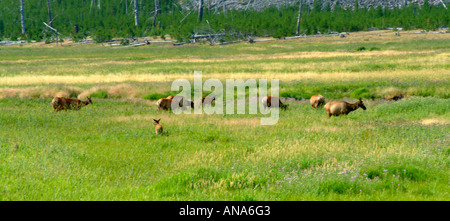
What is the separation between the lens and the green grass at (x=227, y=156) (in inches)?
352

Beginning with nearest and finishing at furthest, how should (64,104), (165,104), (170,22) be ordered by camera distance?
1. (64,104)
2. (165,104)
3. (170,22)

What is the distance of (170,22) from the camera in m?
115

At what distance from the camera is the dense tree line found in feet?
324

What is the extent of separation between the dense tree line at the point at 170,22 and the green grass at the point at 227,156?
247ft

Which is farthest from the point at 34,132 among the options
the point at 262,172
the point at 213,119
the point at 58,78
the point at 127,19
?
the point at 127,19

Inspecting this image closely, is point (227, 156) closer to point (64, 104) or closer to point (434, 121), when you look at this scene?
point (434, 121)

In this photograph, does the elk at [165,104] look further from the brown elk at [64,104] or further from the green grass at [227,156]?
the brown elk at [64,104]

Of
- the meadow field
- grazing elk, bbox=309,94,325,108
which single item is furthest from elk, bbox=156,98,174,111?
grazing elk, bbox=309,94,325,108

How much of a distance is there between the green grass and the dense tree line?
247 ft

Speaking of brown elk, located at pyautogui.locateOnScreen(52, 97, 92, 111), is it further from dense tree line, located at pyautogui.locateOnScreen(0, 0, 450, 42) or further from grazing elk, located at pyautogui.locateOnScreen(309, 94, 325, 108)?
dense tree line, located at pyautogui.locateOnScreen(0, 0, 450, 42)

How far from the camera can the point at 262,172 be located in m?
10.3

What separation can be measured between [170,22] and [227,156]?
10559 centimetres

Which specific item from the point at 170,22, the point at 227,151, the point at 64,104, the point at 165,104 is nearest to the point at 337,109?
the point at 227,151
